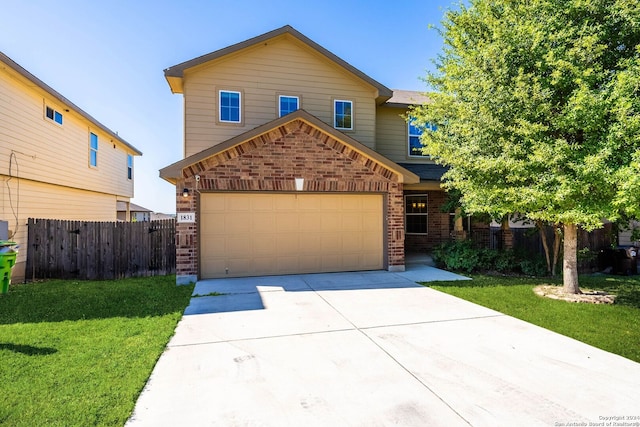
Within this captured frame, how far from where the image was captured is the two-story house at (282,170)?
8758mm

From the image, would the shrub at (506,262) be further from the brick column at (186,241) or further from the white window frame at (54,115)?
the white window frame at (54,115)

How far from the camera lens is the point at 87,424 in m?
2.83

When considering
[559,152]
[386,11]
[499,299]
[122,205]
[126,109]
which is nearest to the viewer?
[559,152]

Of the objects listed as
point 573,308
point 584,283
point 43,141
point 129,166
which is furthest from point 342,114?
point 129,166

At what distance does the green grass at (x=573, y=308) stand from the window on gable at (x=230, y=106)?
7.65 m

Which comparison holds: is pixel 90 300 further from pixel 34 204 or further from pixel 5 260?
pixel 34 204

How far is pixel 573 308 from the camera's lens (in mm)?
6406

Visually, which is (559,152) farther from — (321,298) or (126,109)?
(126,109)

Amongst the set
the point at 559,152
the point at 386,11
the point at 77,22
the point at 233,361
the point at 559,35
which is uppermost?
the point at 386,11

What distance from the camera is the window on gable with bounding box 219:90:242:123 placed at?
1055 centimetres

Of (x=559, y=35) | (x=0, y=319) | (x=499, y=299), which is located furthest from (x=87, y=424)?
(x=559, y=35)

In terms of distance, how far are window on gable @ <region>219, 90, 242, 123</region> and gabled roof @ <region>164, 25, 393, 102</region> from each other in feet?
3.60

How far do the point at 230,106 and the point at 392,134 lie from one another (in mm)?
6124

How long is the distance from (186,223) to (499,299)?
24.5ft
